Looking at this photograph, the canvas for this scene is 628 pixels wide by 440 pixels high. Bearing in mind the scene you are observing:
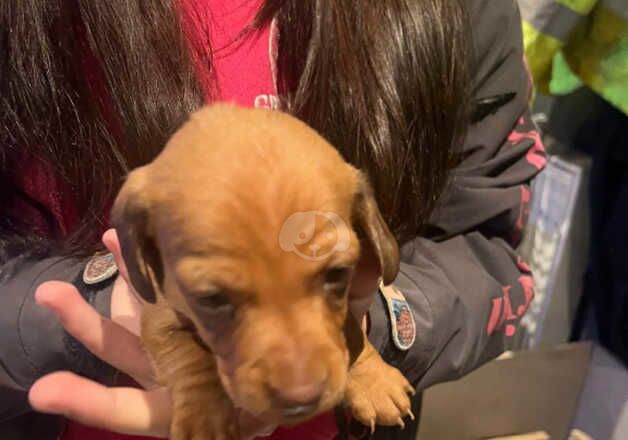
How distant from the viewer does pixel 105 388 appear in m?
0.74

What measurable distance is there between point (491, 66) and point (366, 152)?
0.32 metres

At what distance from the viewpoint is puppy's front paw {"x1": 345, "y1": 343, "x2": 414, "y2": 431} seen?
2.76ft

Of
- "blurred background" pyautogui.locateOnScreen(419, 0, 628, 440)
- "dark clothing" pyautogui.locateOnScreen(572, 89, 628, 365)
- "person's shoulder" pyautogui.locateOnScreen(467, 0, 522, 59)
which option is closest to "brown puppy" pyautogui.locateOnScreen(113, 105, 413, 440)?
"person's shoulder" pyautogui.locateOnScreen(467, 0, 522, 59)

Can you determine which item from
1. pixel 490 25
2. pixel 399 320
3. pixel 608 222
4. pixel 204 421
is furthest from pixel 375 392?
pixel 608 222

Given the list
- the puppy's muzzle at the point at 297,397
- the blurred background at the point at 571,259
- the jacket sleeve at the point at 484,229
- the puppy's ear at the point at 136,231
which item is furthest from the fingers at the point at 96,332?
the blurred background at the point at 571,259

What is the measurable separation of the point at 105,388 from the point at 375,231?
0.34 m

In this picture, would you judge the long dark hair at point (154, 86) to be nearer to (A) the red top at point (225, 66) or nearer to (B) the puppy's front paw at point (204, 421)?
(A) the red top at point (225, 66)

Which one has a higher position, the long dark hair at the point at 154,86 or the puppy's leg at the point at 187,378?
the long dark hair at the point at 154,86

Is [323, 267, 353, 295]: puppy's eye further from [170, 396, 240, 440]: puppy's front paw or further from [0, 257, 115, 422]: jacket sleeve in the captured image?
[0, 257, 115, 422]: jacket sleeve

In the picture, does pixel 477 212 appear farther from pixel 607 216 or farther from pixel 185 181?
pixel 607 216

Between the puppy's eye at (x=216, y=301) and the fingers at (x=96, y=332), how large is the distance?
7.6 inches

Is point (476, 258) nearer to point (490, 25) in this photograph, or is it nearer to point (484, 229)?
point (484, 229)

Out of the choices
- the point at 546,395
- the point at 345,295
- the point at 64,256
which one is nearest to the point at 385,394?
the point at 345,295

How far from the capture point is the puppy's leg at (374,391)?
840 millimetres
